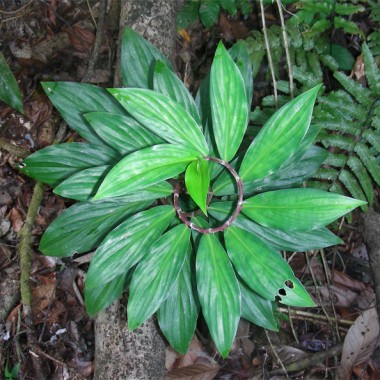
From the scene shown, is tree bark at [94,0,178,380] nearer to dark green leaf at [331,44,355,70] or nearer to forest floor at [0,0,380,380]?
forest floor at [0,0,380,380]

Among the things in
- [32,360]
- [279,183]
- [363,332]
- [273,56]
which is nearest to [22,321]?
[32,360]

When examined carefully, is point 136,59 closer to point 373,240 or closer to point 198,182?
point 198,182

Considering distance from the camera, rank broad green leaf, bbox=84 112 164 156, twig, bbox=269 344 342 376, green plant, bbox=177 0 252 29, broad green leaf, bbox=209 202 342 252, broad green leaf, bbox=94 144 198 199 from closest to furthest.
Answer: broad green leaf, bbox=94 144 198 199 → broad green leaf, bbox=84 112 164 156 → broad green leaf, bbox=209 202 342 252 → twig, bbox=269 344 342 376 → green plant, bbox=177 0 252 29

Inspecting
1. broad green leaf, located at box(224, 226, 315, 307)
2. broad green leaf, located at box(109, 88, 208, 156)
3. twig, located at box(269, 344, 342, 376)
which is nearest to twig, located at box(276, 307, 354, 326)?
twig, located at box(269, 344, 342, 376)

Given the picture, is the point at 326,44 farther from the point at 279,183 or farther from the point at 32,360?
the point at 32,360

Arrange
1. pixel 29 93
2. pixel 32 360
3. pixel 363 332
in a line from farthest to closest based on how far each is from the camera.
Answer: pixel 29 93, pixel 363 332, pixel 32 360

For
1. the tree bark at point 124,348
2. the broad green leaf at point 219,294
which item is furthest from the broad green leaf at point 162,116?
the tree bark at point 124,348

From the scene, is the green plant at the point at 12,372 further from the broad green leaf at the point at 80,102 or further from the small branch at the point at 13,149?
the broad green leaf at the point at 80,102
